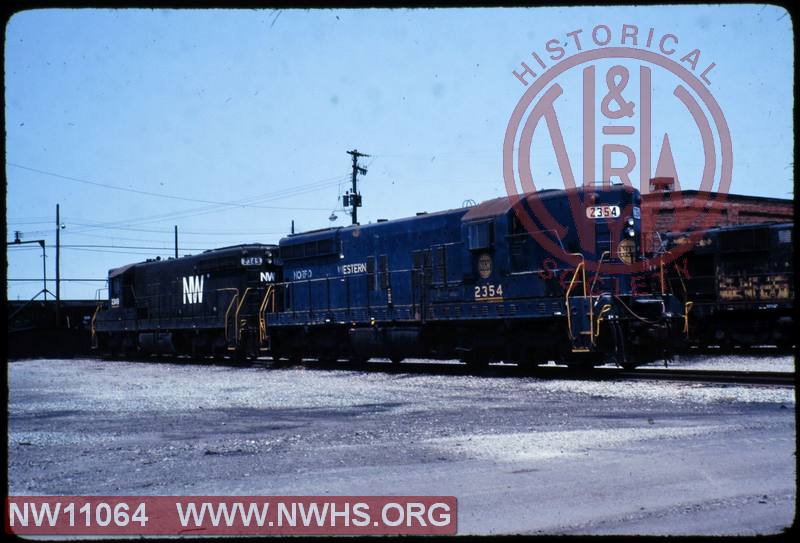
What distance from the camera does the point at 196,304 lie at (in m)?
29.8

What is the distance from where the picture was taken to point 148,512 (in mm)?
5855

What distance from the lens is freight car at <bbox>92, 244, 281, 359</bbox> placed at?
27516 mm

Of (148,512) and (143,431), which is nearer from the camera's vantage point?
(148,512)

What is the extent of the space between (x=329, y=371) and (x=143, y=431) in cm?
1166

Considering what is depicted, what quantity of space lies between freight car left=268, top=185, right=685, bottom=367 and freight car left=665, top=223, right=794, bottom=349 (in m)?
7.89

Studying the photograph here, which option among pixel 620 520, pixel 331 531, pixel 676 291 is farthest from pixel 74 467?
pixel 676 291

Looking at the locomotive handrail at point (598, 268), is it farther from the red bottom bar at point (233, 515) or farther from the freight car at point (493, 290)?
the red bottom bar at point (233, 515)

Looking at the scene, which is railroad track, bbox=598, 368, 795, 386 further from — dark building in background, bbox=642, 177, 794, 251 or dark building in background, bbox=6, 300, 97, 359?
dark building in background, bbox=6, 300, 97, 359

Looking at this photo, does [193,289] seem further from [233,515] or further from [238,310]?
[233,515]

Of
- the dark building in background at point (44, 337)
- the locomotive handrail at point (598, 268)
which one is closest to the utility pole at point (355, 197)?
the dark building in background at point (44, 337)

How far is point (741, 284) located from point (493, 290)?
11042 mm

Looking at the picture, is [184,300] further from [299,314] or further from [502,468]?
[502,468]

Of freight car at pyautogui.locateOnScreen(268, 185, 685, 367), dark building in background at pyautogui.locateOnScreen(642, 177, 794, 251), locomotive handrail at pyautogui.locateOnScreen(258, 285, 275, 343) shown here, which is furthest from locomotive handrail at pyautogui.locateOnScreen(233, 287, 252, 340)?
dark building in background at pyautogui.locateOnScreen(642, 177, 794, 251)

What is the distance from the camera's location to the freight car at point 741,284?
25156 mm
